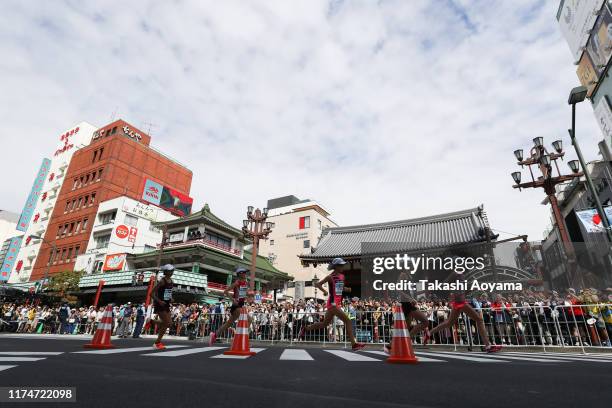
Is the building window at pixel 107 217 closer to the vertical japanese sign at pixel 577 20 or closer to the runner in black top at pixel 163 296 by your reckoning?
the runner in black top at pixel 163 296

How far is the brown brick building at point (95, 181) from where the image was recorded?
43.8 metres

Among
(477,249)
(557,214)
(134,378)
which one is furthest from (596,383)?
(477,249)

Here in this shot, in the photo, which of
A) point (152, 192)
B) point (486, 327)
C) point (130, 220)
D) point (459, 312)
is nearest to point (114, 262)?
point (130, 220)

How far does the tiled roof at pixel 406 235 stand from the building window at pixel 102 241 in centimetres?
2773

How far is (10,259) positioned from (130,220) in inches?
1106

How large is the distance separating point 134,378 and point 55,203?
198ft

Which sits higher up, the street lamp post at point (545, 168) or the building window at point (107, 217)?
the building window at point (107, 217)

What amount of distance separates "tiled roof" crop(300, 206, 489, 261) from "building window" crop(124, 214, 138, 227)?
2584 centimetres

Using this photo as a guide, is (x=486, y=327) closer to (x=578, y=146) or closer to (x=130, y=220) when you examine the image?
(x=578, y=146)

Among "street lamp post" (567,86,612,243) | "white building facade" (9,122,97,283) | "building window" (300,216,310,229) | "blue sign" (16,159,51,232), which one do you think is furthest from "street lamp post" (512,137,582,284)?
"blue sign" (16,159,51,232)

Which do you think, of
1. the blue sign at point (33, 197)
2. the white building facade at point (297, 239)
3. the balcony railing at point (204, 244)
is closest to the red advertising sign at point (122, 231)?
the balcony railing at point (204, 244)

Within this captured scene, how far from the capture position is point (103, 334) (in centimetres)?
699

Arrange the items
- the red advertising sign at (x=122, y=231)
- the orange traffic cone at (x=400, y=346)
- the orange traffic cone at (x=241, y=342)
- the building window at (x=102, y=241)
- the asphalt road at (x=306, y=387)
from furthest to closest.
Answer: the building window at (x=102, y=241), the red advertising sign at (x=122, y=231), the orange traffic cone at (x=241, y=342), the orange traffic cone at (x=400, y=346), the asphalt road at (x=306, y=387)

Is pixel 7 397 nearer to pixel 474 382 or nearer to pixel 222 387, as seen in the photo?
pixel 222 387
